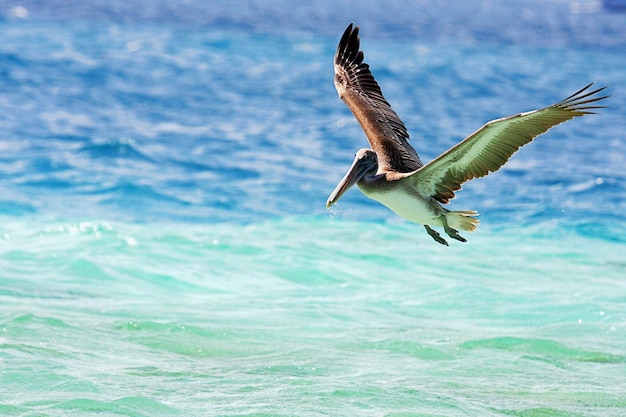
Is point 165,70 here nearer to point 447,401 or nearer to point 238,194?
point 238,194

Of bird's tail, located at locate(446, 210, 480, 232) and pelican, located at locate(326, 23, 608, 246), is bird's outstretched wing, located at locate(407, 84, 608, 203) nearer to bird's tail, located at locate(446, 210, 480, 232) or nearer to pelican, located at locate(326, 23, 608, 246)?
pelican, located at locate(326, 23, 608, 246)

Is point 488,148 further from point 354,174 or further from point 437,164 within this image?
point 354,174

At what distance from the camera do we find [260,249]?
12273 mm

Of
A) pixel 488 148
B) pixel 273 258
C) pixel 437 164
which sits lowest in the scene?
pixel 273 258

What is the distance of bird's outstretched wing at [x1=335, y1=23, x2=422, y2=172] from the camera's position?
6.77 meters

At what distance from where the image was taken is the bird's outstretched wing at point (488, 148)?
5.51 m

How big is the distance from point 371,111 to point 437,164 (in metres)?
1.47

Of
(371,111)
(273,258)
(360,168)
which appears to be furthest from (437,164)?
(273,258)

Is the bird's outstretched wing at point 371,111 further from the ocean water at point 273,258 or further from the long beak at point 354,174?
the ocean water at point 273,258

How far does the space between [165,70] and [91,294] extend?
15408mm

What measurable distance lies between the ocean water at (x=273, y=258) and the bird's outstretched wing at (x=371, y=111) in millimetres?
1715

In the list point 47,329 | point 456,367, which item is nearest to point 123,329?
point 47,329

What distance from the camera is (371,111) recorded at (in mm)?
7352

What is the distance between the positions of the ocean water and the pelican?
5.11ft
